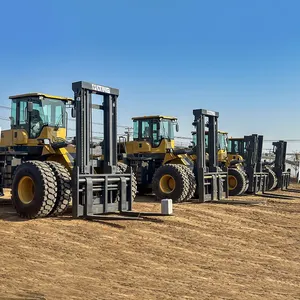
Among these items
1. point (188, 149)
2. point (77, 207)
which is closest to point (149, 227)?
point (77, 207)

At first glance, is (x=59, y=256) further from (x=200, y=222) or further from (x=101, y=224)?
(x=200, y=222)

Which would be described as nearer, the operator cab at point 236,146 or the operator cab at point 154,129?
the operator cab at point 154,129

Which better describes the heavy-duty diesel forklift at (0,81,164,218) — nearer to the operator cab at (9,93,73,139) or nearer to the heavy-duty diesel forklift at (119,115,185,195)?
the operator cab at (9,93,73,139)

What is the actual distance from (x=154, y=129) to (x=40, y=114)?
5.98 m

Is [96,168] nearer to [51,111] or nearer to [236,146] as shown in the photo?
[51,111]

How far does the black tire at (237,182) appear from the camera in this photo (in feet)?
60.2

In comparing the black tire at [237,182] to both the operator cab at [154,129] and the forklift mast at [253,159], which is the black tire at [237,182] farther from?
the operator cab at [154,129]

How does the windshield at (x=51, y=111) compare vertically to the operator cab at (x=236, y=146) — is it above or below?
above

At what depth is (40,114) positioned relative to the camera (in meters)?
12.3

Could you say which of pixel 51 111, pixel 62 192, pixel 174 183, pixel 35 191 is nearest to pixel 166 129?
pixel 174 183

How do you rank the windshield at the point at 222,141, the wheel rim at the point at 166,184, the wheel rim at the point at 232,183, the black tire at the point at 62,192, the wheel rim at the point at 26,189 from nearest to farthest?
the black tire at the point at 62,192
the wheel rim at the point at 26,189
the wheel rim at the point at 166,184
the wheel rim at the point at 232,183
the windshield at the point at 222,141

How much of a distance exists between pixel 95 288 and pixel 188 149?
1146 centimetres

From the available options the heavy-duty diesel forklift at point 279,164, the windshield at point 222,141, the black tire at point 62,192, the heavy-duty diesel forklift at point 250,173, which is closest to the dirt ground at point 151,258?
the black tire at point 62,192

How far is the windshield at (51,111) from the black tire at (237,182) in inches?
335
